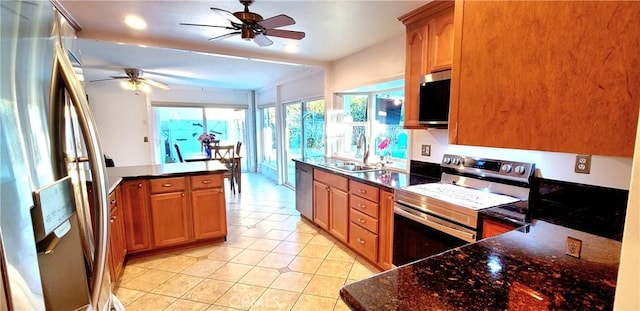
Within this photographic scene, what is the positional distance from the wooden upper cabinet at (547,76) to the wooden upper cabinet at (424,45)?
4.77 ft

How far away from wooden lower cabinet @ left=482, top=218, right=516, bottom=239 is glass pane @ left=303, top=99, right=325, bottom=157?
363 cm

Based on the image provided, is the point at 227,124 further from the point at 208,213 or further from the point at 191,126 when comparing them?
the point at 208,213

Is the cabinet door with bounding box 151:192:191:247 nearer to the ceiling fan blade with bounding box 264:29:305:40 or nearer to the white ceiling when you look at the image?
the white ceiling

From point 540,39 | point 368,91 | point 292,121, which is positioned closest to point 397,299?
point 540,39

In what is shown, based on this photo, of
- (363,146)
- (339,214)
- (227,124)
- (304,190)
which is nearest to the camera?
(339,214)

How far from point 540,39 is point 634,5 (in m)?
0.16

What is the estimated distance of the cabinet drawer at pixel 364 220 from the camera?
2.60 metres

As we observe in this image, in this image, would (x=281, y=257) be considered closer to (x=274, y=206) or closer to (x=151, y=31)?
(x=274, y=206)

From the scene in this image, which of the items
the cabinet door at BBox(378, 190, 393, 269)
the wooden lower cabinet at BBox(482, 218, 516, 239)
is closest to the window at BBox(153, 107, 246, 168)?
the cabinet door at BBox(378, 190, 393, 269)

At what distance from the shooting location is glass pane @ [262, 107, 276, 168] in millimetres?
6913

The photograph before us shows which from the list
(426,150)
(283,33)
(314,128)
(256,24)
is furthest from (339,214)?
(314,128)

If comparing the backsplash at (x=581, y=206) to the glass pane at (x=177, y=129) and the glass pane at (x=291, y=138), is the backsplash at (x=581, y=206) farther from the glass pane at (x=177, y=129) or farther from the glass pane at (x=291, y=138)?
the glass pane at (x=177, y=129)

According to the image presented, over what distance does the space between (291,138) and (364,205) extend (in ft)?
12.1

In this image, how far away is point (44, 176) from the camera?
60 centimetres
